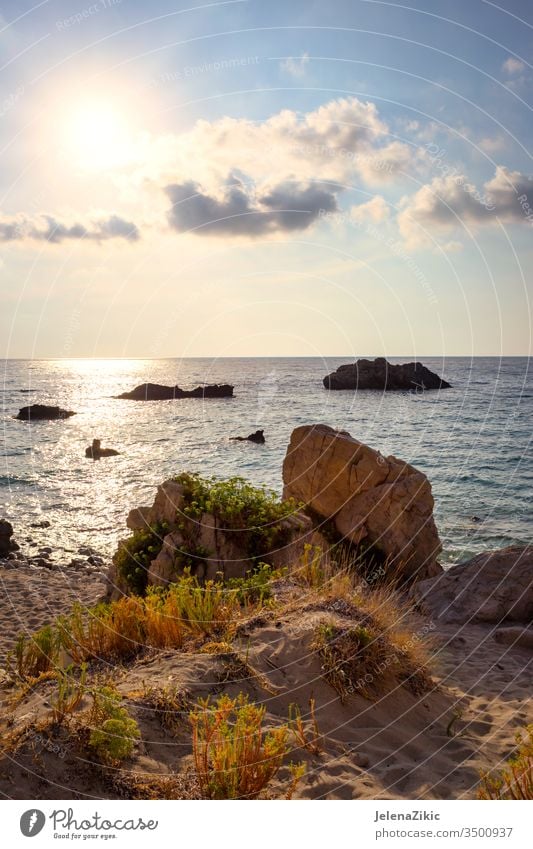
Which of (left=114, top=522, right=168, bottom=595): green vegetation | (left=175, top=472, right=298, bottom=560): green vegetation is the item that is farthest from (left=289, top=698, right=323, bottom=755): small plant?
(left=114, top=522, right=168, bottom=595): green vegetation

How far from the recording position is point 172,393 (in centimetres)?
8969

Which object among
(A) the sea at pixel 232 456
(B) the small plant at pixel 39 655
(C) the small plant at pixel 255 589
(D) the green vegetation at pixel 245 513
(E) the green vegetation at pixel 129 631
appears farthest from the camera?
(A) the sea at pixel 232 456

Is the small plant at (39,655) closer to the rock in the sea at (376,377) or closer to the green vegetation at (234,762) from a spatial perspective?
the green vegetation at (234,762)

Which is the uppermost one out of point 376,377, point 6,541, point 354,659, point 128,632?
point 376,377

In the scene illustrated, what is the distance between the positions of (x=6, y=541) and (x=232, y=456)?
640 inches

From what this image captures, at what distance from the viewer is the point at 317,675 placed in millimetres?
6016

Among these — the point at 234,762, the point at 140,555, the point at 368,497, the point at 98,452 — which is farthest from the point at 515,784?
the point at 98,452

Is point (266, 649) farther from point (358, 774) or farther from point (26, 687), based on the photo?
point (26, 687)

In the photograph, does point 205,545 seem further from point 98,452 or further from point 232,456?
point 98,452

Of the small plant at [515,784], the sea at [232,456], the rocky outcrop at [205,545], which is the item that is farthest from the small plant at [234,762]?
the sea at [232,456]

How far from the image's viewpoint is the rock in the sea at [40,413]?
61.8 meters

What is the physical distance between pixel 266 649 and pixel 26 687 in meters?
2.37

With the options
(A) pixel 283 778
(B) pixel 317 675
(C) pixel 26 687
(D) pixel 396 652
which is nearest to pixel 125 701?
(C) pixel 26 687

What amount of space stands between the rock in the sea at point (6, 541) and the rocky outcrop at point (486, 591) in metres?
15.9
